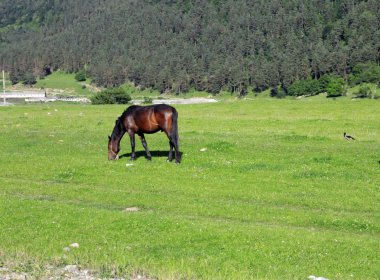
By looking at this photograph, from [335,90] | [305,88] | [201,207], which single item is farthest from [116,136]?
[305,88]

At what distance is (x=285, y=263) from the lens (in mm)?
12305

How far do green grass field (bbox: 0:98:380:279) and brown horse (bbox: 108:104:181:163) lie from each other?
1.06m

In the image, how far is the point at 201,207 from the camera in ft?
59.6

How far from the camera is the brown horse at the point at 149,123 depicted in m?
26.7

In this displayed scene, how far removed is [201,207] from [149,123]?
10015 mm

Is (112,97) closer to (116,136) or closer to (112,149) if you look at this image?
(116,136)

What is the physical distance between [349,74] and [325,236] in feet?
548

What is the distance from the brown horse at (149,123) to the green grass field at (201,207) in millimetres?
1064

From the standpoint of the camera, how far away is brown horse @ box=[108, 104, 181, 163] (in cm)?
2672

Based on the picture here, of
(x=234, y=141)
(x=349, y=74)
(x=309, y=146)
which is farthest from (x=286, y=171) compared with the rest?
(x=349, y=74)

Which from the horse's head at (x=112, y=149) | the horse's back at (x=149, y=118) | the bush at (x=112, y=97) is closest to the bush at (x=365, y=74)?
the bush at (x=112, y=97)

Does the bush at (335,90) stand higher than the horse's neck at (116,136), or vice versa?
the horse's neck at (116,136)

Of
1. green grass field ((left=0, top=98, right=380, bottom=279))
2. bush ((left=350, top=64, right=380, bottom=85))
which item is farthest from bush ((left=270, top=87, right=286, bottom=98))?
green grass field ((left=0, top=98, right=380, bottom=279))

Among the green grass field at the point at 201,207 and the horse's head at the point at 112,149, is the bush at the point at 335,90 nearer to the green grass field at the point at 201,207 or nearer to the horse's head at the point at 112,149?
the green grass field at the point at 201,207
